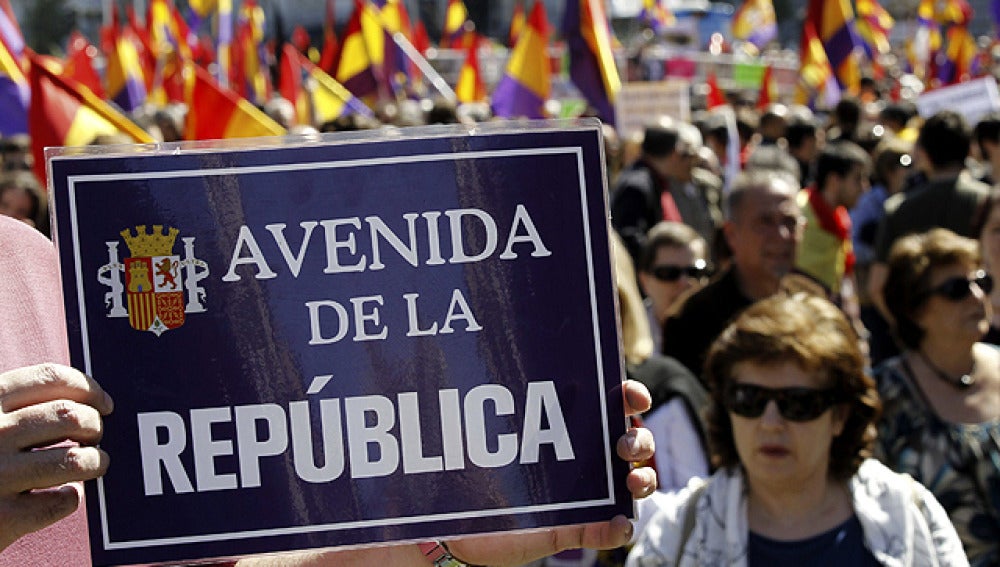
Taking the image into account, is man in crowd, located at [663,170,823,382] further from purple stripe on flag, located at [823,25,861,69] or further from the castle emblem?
purple stripe on flag, located at [823,25,861,69]

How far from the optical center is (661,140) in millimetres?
7117

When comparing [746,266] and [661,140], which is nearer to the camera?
[746,266]

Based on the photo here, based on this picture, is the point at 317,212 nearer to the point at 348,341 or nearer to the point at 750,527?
the point at 348,341

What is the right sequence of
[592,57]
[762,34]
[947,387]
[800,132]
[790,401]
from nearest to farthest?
1. [790,401]
2. [947,387]
3. [592,57]
4. [800,132]
5. [762,34]

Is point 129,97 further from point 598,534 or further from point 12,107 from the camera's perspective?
point 598,534

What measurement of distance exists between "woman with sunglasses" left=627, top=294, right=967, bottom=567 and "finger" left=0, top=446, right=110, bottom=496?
1661 millimetres

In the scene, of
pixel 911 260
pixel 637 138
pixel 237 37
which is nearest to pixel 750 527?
pixel 911 260

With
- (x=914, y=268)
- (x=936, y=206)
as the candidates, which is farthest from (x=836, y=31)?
(x=914, y=268)

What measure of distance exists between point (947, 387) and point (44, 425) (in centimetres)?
271

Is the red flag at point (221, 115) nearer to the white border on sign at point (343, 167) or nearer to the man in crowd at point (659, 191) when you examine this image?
the man in crowd at point (659, 191)

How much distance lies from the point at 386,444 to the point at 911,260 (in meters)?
2.66

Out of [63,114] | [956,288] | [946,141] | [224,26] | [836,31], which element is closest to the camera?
[956,288]

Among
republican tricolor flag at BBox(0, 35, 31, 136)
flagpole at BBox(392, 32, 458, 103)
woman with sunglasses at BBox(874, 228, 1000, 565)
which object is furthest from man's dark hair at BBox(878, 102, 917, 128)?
woman with sunglasses at BBox(874, 228, 1000, 565)

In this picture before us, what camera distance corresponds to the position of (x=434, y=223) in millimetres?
1618
